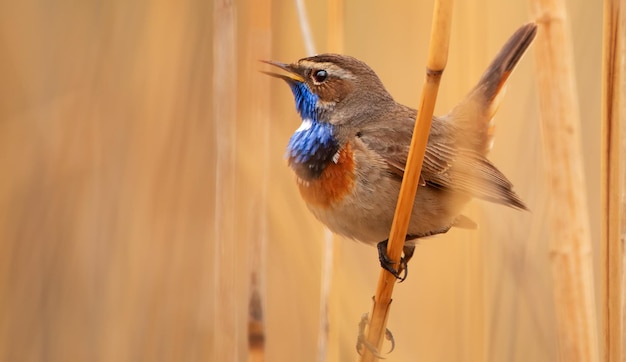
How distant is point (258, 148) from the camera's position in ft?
8.18

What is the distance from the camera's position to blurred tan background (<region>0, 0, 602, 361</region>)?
2867mm

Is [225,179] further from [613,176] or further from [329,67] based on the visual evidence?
[613,176]

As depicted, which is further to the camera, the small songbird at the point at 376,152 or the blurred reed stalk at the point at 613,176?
the small songbird at the point at 376,152

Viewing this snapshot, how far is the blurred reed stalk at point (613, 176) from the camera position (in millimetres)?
1839

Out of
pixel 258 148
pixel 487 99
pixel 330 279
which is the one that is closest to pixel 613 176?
pixel 487 99

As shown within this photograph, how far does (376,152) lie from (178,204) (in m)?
0.99

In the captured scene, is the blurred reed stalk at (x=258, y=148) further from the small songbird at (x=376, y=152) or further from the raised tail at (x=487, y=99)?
the raised tail at (x=487, y=99)

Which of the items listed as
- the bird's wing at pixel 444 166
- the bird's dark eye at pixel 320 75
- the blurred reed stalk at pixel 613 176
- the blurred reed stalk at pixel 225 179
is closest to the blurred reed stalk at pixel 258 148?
the blurred reed stalk at pixel 225 179

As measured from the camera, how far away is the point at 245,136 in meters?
2.66

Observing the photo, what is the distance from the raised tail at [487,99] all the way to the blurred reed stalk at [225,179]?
0.86m

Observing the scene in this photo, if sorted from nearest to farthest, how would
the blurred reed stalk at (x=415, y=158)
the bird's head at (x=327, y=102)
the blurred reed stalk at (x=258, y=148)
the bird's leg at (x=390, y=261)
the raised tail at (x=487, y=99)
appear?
the blurred reed stalk at (x=415, y=158), the bird's leg at (x=390, y=261), the blurred reed stalk at (x=258, y=148), the bird's head at (x=327, y=102), the raised tail at (x=487, y=99)

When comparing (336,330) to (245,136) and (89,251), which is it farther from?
→ (89,251)

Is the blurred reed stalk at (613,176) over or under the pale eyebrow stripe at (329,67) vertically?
under

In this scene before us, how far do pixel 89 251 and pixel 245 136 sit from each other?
3.15 feet
